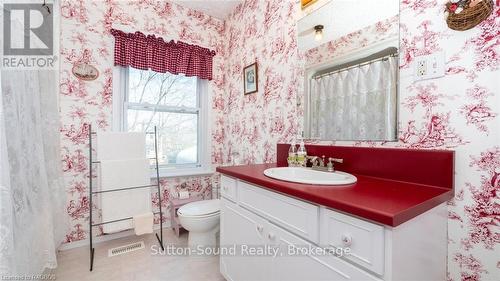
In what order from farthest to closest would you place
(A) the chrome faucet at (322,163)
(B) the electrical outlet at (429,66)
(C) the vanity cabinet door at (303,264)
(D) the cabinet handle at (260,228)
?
(A) the chrome faucet at (322,163) → (D) the cabinet handle at (260,228) → (B) the electrical outlet at (429,66) → (C) the vanity cabinet door at (303,264)

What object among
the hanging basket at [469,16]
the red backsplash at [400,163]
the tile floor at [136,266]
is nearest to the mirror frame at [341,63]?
the red backsplash at [400,163]

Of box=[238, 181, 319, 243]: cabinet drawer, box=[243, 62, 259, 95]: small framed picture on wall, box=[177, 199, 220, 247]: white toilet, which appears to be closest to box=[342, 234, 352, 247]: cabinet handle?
box=[238, 181, 319, 243]: cabinet drawer

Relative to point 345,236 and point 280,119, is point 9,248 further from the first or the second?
point 280,119

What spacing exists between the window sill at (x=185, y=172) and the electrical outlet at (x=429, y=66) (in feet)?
7.12

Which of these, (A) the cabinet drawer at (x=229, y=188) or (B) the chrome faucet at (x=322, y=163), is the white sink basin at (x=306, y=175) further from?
(A) the cabinet drawer at (x=229, y=188)

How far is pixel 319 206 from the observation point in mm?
907

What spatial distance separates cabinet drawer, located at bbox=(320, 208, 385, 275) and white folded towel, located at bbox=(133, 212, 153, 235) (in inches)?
67.5

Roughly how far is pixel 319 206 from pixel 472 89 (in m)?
0.80

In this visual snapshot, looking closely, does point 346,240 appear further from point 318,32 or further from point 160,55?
point 160,55

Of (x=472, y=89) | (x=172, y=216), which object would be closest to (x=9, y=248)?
(x=172, y=216)

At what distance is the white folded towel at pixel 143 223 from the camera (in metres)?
2.05

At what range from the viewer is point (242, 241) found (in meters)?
1.36

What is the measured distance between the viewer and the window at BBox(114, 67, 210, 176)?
94.0 inches

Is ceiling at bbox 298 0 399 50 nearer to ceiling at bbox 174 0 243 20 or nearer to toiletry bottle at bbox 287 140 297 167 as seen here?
toiletry bottle at bbox 287 140 297 167
